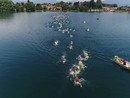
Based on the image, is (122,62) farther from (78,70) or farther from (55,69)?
(55,69)

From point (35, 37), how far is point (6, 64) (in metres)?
29.4

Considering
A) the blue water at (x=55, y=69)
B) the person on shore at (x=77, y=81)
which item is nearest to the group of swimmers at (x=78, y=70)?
the person on shore at (x=77, y=81)

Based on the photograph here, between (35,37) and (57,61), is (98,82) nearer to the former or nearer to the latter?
(57,61)

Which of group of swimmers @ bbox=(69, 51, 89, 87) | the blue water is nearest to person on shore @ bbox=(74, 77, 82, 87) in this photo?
group of swimmers @ bbox=(69, 51, 89, 87)

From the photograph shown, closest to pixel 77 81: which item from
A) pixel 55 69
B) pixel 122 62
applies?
pixel 55 69

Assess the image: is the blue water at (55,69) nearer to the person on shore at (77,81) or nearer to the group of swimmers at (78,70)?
the person on shore at (77,81)

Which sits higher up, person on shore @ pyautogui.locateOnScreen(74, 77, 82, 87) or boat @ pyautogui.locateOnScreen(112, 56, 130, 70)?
boat @ pyautogui.locateOnScreen(112, 56, 130, 70)

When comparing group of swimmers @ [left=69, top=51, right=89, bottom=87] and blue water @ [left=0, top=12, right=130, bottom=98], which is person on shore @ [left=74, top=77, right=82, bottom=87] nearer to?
group of swimmers @ [left=69, top=51, right=89, bottom=87]

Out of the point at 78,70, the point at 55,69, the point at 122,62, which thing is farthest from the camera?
the point at 122,62

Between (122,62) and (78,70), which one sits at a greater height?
(122,62)

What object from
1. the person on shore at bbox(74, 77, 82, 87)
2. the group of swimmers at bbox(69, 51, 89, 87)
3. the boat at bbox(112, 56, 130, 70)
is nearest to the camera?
the person on shore at bbox(74, 77, 82, 87)

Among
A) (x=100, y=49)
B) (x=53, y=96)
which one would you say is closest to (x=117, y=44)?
(x=100, y=49)

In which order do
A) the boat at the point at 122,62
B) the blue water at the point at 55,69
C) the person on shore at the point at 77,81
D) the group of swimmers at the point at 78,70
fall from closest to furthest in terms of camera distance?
1. the blue water at the point at 55,69
2. the person on shore at the point at 77,81
3. the group of swimmers at the point at 78,70
4. the boat at the point at 122,62

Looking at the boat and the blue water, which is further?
the boat
